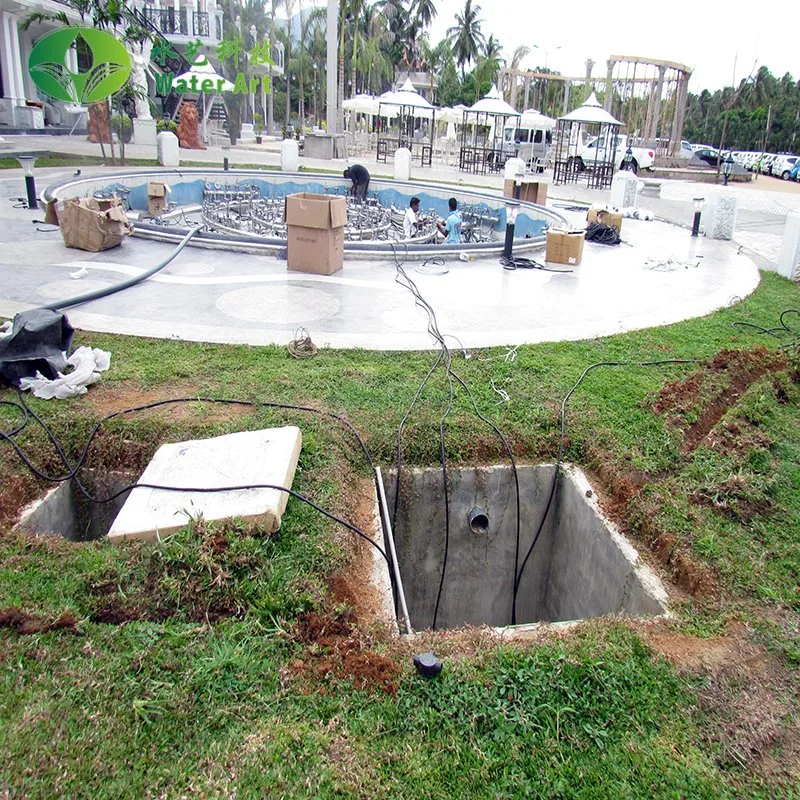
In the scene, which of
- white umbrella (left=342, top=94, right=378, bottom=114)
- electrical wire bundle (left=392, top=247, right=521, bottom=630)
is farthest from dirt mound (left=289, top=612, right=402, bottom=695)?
white umbrella (left=342, top=94, right=378, bottom=114)

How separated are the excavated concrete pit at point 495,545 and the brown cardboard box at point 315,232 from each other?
206 inches

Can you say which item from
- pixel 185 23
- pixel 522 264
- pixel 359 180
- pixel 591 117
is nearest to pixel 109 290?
pixel 522 264

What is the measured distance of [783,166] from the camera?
123 ft

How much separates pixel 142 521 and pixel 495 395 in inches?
124

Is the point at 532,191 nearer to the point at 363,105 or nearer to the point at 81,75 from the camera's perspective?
the point at 81,75

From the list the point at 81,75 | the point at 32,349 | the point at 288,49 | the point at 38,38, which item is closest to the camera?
the point at 32,349

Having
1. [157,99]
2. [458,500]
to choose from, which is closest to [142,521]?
[458,500]

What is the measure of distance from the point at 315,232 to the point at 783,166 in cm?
3682

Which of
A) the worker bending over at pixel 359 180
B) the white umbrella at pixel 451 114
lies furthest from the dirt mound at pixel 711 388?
the white umbrella at pixel 451 114

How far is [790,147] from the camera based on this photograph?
47.9 m

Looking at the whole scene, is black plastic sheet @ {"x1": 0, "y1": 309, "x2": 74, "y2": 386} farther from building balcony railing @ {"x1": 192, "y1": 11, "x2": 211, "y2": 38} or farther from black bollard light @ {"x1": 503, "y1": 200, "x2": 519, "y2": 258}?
building balcony railing @ {"x1": 192, "y1": 11, "x2": 211, "y2": 38}

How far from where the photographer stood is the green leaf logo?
69.2ft

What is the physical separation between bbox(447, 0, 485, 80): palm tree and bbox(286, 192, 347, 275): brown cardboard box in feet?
203

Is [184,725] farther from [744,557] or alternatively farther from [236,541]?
[744,557]
